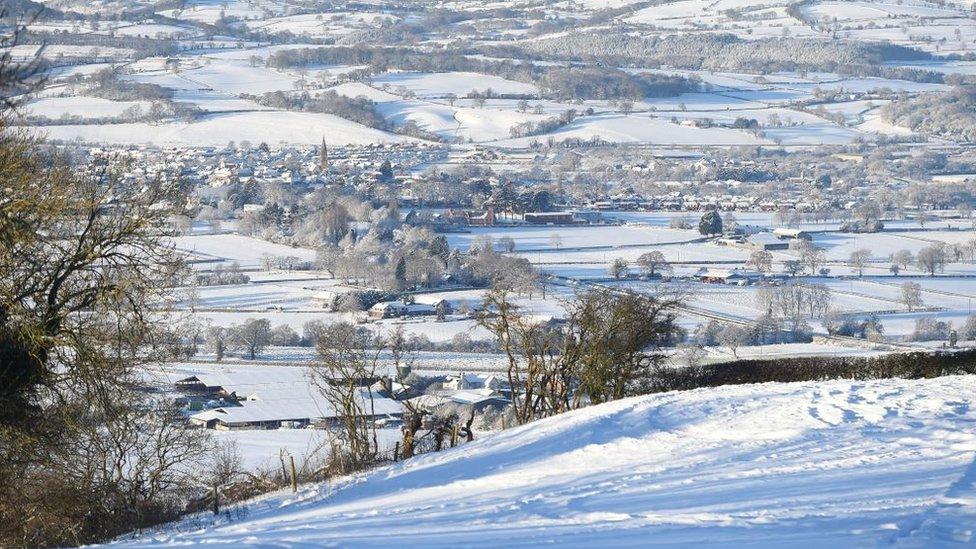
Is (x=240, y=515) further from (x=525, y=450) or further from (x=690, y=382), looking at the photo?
(x=690, y=382)

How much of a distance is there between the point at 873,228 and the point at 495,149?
36.8 meters

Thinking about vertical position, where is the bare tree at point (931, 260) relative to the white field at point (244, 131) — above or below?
above

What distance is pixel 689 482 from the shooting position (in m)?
8.27

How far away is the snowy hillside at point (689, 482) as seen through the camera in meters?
6.79

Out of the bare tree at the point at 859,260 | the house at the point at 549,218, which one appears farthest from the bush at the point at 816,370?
the house at the point at 549,218

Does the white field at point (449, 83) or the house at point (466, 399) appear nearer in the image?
the house at point (466, 399)

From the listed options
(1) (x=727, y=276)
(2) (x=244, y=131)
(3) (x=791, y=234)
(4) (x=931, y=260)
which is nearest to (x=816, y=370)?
(1) (x=727, y=276)

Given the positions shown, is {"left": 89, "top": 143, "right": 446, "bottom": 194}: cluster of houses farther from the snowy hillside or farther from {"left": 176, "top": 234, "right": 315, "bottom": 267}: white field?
the snowy hillside

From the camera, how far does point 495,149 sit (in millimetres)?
84125

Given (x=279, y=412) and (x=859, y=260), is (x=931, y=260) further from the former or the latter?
(x=279, y=412)

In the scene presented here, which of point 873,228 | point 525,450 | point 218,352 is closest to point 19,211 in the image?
point 525,450

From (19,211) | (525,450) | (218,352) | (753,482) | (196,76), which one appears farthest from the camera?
(196,76)

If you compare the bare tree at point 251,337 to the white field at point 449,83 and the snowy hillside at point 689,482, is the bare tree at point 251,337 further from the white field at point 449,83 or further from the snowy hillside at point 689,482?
the white field at point 449,83

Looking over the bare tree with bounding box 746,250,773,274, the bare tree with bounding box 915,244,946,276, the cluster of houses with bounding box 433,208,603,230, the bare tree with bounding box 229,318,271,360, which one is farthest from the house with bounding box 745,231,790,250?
the bare tree with bounding box 229,318,271,360
